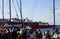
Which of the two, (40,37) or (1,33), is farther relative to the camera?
(40,37)

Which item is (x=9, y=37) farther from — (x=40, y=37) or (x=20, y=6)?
(x=20, y=6)

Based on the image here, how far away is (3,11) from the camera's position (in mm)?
31406

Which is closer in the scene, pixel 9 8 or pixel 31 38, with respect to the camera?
pixel 31 38

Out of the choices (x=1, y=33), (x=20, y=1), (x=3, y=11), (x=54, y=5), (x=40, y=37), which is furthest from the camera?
(x=3, y=11)

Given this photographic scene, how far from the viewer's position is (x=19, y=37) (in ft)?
42.0

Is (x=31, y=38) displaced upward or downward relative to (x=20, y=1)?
downward

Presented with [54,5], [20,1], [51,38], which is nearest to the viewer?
[51,38]

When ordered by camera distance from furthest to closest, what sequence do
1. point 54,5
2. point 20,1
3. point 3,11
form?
point 3,11, point 20,1, point 54,5

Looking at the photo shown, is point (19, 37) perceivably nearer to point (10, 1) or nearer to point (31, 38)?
point (31, 38)

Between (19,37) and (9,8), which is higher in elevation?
(9,8)

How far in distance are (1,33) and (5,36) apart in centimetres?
33

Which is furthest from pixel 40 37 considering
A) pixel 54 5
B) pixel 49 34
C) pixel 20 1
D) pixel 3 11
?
pixel 3 11

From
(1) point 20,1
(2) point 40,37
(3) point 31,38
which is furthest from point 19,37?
(1) point 20,1

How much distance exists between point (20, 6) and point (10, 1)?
5.52 feet
